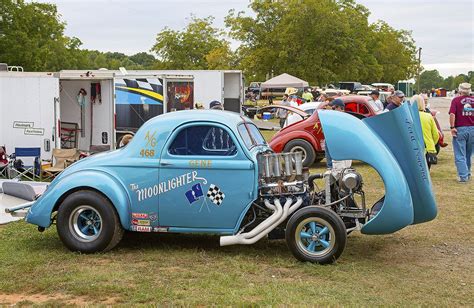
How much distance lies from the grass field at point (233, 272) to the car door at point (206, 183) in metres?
0.44

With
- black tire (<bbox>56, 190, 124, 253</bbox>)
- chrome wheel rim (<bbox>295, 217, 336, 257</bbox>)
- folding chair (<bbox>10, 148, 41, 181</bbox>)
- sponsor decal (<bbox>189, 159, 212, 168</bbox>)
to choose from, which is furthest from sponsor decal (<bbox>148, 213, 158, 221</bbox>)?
folding chair (<bbox>10, 148, 41, 181</bbox>)

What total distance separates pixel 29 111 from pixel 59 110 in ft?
2.10

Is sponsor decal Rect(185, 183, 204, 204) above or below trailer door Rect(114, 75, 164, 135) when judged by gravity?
below

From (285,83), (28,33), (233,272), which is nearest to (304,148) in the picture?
(233,272)

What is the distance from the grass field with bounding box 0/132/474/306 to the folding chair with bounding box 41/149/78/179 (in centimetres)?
502

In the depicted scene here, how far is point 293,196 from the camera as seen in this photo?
7340mm

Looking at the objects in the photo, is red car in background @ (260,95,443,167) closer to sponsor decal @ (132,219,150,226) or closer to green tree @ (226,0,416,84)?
sponsor decal @ (132,219,150,226)

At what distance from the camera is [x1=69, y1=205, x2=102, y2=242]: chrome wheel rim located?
746cm

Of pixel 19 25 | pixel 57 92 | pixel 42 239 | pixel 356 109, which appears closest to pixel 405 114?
pixel 42 239

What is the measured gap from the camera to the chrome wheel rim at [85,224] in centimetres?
746

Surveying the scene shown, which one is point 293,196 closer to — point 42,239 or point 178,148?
point 178,148

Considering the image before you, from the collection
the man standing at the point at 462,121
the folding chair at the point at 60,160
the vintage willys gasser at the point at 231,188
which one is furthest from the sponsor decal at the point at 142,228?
the man standing at the point at 462,121

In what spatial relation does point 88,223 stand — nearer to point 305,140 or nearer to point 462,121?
point 462,121

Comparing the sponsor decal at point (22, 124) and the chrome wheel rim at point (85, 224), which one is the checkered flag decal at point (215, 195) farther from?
the sponsor decal at point (22, 124)
